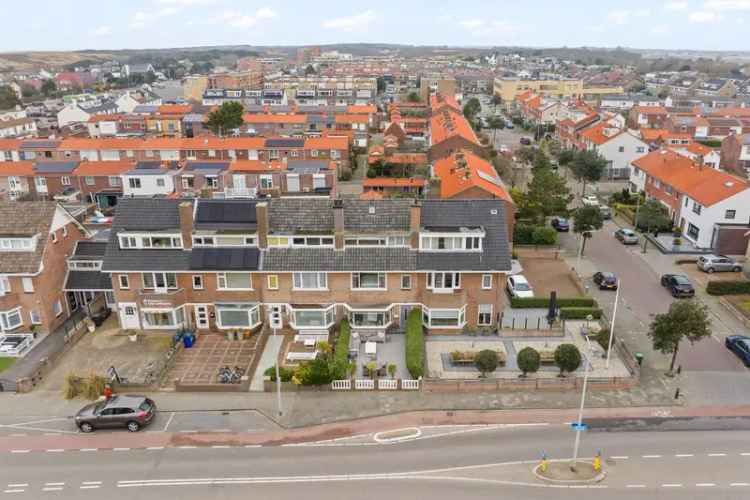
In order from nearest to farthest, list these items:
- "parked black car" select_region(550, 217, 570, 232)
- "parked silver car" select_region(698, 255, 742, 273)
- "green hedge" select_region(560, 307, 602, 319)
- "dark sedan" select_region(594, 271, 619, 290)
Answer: "green hedge" select_region(560, 307, 602, 319) < "dark sedan" select_region(594, 271, 619, 290) < "parked silver car" select_region(698, 255, 742, 273) < "parked black car" select_region(550, 217, 570, 232)

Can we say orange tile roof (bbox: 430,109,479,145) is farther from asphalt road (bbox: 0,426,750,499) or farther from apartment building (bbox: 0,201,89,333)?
asphalt road (bbox: 0,426,750,499)

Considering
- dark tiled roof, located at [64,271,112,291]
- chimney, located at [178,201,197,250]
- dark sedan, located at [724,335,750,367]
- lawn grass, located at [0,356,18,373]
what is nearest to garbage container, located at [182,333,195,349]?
chimney, located at [178,201,197,250]

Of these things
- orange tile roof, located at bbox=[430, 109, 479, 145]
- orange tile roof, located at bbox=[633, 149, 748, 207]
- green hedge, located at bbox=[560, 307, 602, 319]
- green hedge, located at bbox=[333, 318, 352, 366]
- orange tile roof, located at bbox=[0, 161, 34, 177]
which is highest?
orange tile roof, located at bbox=[430, 109, 479, 145]

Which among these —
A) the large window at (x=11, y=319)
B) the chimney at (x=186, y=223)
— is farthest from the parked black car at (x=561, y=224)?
the large window at (x=11, y=319)

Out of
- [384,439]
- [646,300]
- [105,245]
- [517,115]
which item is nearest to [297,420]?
[384,439]

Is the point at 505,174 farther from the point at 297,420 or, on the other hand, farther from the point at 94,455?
the point at 94,455

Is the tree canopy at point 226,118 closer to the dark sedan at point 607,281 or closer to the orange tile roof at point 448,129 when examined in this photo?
the orange tile roof at point 448,129

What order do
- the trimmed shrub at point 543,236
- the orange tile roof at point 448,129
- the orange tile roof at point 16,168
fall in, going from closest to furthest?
1. the trimmed shrub at point 543,236
2. the orange tile roof at point 16,168
3. the orange tile roof at point 448,129
